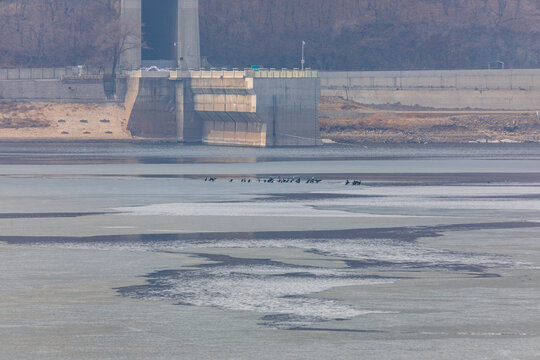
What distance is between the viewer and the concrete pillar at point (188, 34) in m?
162

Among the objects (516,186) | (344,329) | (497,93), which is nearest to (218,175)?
(516,186)

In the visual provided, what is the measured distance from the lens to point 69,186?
7700 cm

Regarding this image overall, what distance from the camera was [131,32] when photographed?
16388 cm

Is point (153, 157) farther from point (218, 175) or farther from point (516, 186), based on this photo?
point (516, 186)

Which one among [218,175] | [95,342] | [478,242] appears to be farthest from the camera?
[218,175]

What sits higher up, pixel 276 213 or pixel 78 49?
pixel 78 49

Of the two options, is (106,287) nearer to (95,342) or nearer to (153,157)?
(95,342)

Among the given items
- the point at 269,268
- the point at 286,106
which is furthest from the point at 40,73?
the point at 269,268

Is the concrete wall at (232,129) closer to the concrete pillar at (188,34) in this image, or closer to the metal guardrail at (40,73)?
the concrete pillar at (188,34)

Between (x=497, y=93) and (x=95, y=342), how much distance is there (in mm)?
152891

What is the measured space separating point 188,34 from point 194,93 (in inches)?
537

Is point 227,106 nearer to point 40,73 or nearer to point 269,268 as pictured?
point 40,73

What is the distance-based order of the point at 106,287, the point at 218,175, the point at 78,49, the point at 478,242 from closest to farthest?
1. the point at 106,287
2. the point at 478,242
3. the point at 218,175
4. the point at 78,49

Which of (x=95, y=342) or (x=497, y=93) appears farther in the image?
(x=497, y=93)
